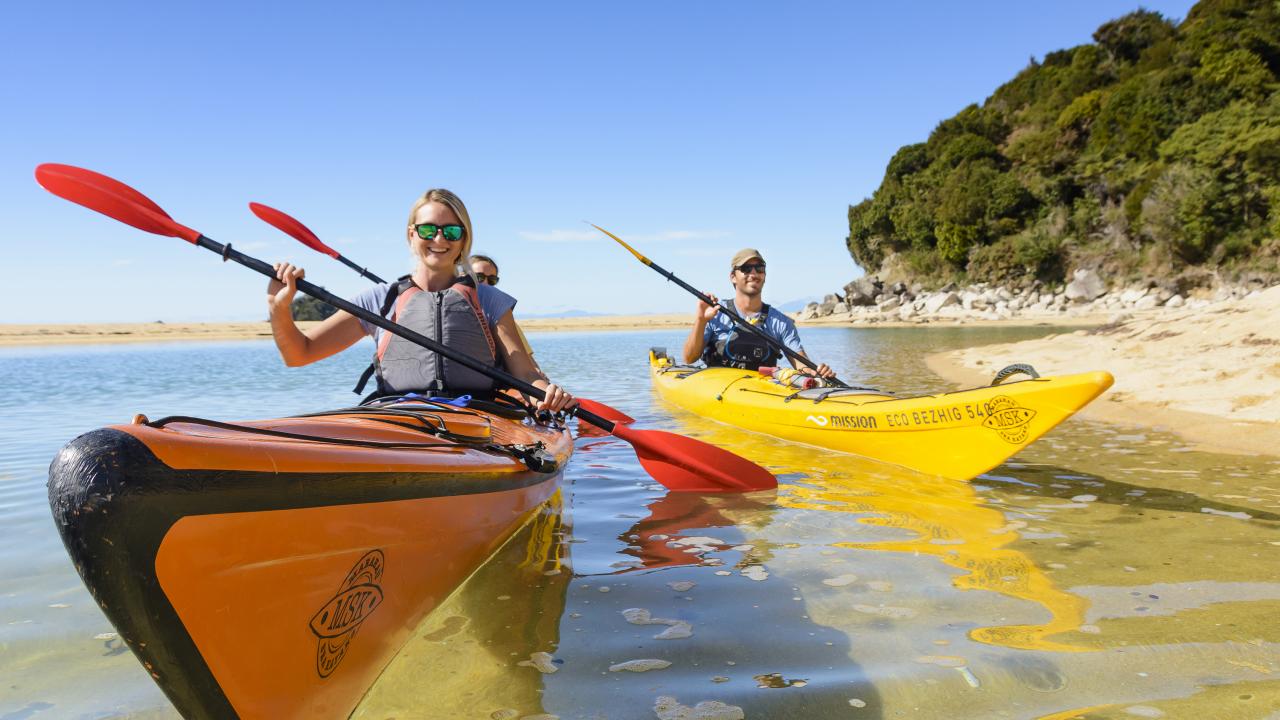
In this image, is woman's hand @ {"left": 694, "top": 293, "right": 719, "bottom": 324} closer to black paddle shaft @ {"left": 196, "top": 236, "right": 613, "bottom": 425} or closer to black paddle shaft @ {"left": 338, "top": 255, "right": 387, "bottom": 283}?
black paddle shaft @ {"left": 338, "top": 255, "right": 387, "bottom": 283}

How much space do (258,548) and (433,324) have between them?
221cm

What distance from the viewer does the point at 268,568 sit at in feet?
5.14

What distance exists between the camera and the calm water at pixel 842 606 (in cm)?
213

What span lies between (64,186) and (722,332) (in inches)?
242

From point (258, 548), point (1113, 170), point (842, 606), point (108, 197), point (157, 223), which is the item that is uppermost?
point (1113, 170)

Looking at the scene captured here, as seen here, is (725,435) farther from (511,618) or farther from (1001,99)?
(1001,99)

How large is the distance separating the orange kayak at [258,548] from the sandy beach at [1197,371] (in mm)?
6328

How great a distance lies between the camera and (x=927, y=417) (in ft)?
16.8

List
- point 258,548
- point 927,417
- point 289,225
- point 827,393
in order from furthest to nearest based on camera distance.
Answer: point 827,393 → point 927,417 → point 289,225 → point 258,548

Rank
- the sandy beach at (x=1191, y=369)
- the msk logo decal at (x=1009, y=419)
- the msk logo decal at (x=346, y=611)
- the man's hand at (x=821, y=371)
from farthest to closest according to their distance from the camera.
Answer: the man's hand at (x=821, y=371), the sandy beach at (x=1191, y=369), the msk logo decal at (x=1009, y=419), the msk logo decal at (x=346, y=611)

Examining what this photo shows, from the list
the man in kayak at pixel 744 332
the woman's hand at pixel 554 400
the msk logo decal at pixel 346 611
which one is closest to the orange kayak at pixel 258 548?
the msk logo decal at pixel 346 611

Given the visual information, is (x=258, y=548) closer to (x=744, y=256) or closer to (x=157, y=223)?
(x=157, y=223)

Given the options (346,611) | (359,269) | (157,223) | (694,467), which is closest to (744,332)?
(694,467)

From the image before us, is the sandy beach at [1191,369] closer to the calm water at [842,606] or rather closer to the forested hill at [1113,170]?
the calm water at [842,606]
